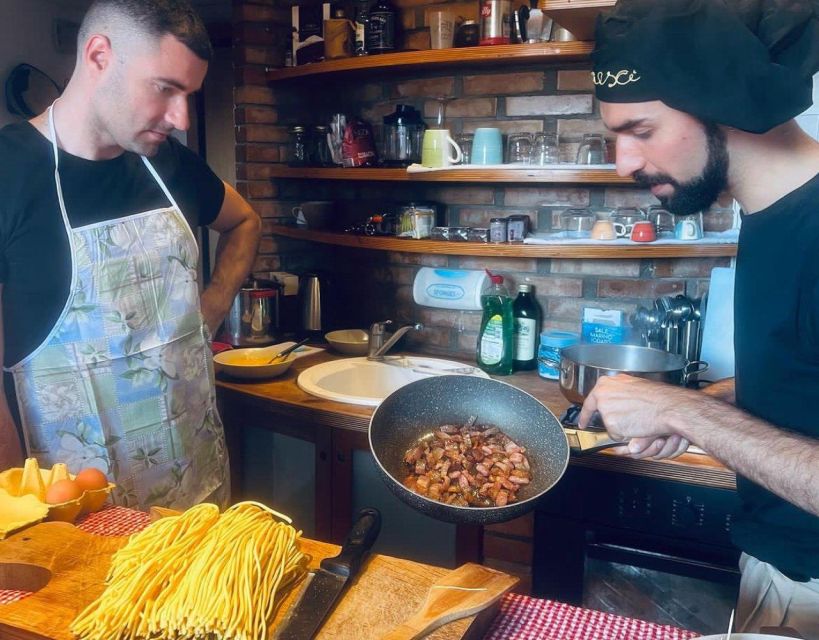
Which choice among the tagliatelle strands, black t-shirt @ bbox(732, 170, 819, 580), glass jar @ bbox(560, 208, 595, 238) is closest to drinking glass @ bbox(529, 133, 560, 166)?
glass jar @ bbox(560, 208, 595, 238)

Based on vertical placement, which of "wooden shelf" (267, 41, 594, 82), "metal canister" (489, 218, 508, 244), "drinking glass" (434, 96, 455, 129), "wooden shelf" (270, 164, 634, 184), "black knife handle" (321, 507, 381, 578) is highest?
"wooden shelf" (267, 41, 594, 82)

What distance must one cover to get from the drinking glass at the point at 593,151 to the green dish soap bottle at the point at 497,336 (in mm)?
475

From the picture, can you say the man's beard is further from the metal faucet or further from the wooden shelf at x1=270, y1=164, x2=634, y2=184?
the metal faucet

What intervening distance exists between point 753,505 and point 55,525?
111 cm

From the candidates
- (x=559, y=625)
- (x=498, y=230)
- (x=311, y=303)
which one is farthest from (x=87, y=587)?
(x=311, y=303)

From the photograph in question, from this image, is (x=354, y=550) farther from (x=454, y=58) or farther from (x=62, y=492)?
(x=454, y=58)

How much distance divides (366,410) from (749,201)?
1.11m

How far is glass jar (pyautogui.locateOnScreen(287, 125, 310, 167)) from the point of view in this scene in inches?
103

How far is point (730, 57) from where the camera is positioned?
3.49 ft

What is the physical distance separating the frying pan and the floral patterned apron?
22.5 inches

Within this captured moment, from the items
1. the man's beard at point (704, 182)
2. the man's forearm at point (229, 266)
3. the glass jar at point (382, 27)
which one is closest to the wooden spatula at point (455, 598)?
the man's beard at point (704, 182)

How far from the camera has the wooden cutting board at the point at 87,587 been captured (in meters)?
0.82

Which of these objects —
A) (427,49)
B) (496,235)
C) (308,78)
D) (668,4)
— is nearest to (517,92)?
(427,49)

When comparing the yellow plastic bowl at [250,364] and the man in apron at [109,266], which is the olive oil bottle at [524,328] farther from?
the man in apron at [109,266]
